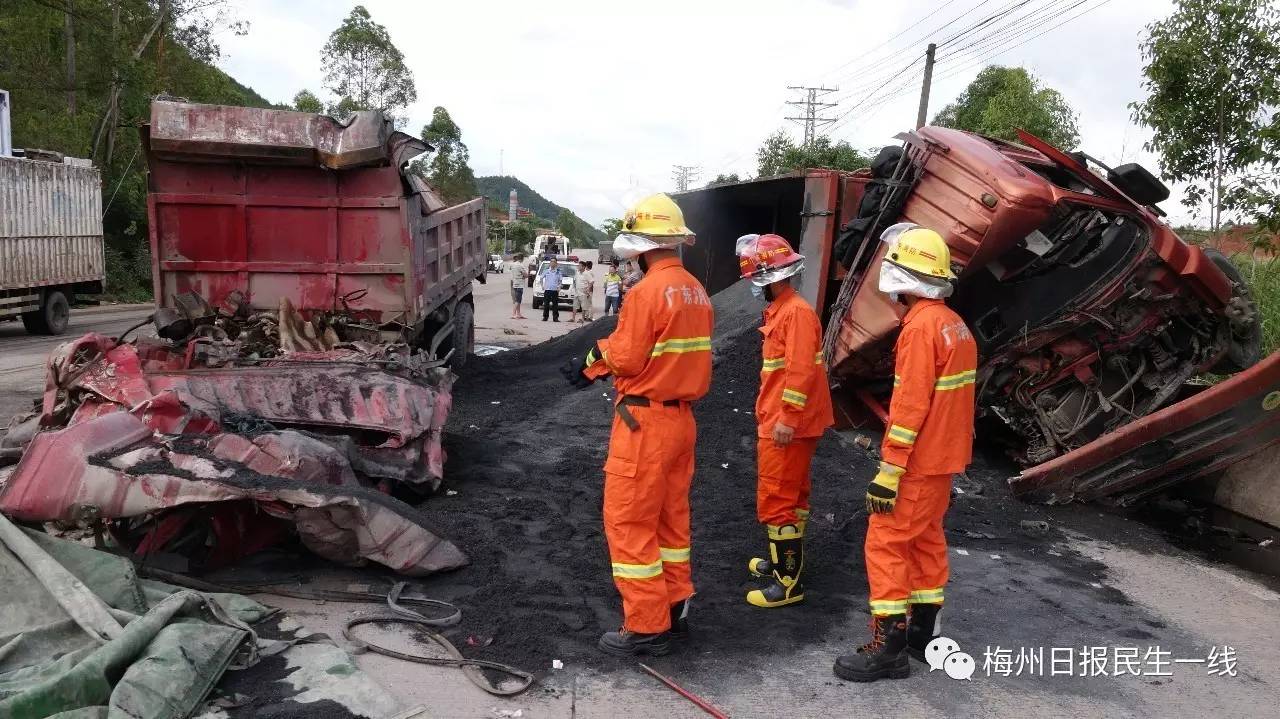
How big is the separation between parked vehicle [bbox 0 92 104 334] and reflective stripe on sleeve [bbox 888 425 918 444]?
491 inches

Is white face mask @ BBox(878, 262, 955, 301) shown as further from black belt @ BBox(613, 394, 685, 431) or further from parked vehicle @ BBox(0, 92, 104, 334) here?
parked vehicle @ BBox(0, 92, 104, 334)

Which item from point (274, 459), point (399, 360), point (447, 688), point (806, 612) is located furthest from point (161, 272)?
point (806, 612)

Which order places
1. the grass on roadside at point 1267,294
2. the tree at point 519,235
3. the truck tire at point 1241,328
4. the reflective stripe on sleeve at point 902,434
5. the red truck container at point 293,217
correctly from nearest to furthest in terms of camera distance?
1. the reflective stripe on sleeve at point 902,434
2. the truck tire at point 1241,328
3. the red truck container at point 293,217
4. the grass on roadside at point 1267,294
5. the tree at point 519,235

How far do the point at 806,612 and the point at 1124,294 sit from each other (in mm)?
3183

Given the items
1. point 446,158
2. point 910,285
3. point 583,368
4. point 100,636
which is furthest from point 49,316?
point 446,158

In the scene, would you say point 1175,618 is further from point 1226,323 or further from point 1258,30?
point 1258,30

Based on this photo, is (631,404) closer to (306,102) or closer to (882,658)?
(882,658)

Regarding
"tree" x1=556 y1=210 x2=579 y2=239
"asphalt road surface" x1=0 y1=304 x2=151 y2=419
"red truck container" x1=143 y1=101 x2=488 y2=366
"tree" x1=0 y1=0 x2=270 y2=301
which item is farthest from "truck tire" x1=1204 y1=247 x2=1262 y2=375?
"tree" x1=556 y1=210 x2=579 y2=239

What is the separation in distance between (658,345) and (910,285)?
997 mm

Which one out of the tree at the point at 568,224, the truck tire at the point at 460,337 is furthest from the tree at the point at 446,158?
the tree at the point at 568,224

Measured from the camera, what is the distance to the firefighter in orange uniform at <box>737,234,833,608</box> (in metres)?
4.13

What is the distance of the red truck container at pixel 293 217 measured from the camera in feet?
21.1

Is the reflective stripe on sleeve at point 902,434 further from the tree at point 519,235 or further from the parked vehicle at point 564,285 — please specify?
the tree at point 519,235

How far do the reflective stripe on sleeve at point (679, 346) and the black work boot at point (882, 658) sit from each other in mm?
1255
